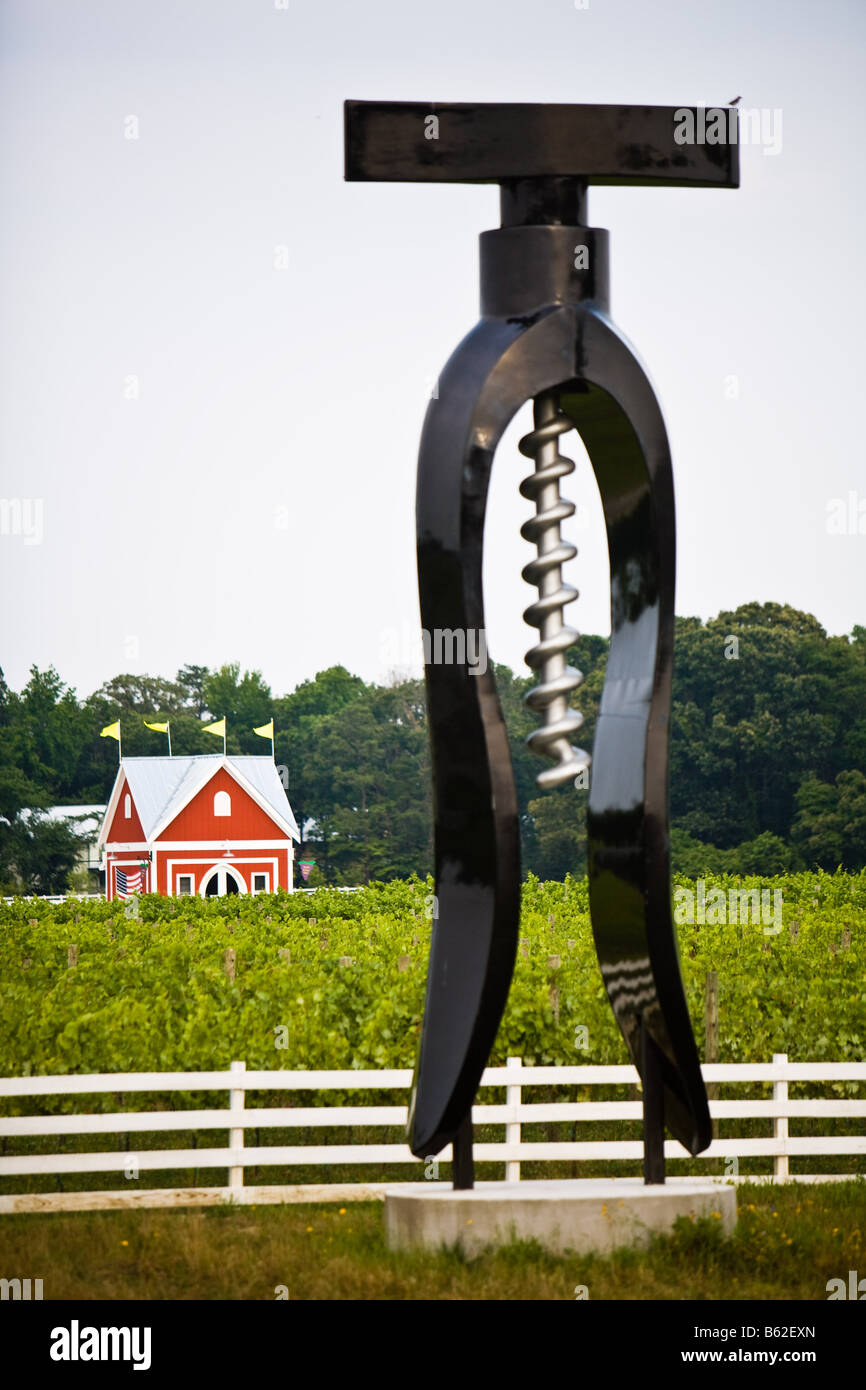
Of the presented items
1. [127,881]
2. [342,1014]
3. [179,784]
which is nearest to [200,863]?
[179,784]

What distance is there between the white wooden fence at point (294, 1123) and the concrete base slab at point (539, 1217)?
2488 millimetres

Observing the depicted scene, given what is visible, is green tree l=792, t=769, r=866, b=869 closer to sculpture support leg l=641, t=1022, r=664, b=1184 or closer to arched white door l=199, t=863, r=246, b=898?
arched white door l=199, t=863, r=246, b=898

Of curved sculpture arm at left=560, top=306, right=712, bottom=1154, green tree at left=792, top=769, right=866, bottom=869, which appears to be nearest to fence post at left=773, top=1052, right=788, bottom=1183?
curved sculpture arm at left=560, top=306, right=712, bottom=1154

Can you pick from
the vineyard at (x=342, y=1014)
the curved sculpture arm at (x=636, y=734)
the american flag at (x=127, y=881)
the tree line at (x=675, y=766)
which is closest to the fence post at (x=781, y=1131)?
the vineyard at (x=342, y=1014)

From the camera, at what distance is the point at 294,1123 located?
39.1ft

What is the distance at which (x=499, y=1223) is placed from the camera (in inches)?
342

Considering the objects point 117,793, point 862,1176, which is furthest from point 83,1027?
point 117,793

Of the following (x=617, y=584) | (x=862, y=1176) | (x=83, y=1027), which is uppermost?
(x=617, y=584)

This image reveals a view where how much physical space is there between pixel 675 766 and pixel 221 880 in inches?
730

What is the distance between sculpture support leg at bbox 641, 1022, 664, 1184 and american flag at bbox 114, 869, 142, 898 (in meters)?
38.2

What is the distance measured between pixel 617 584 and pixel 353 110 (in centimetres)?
288

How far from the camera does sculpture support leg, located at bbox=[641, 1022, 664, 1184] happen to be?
363 inches

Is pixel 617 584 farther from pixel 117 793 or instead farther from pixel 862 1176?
pixel 117 793

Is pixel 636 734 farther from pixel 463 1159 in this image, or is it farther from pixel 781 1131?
pixel 781 1131
